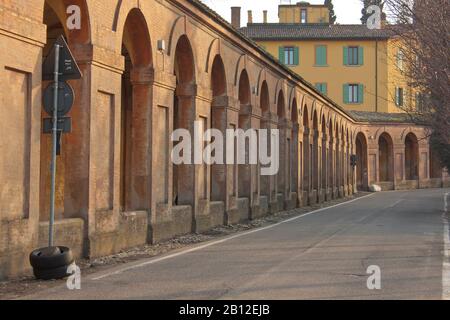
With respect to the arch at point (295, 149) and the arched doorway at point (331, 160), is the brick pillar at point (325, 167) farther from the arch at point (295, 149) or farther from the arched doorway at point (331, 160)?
the arch at point (295, 149)

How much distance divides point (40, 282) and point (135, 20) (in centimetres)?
692

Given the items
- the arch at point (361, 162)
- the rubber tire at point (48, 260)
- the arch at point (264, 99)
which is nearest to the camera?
the rubber tire at point (48, 260)

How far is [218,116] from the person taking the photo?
→ 19531mm

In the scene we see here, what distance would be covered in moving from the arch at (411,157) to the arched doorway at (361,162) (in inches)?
200

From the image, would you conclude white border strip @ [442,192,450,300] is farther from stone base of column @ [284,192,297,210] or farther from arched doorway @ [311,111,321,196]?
arched doorway @ [311,111,321,196]

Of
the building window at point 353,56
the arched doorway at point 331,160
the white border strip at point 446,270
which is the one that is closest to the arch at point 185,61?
the white border strip at point 446,270

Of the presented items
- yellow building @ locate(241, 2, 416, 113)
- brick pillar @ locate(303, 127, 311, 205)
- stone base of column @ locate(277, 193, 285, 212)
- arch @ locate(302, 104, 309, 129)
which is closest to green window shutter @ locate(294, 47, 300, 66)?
yellow building @ locate(241, 2, 416, 113)

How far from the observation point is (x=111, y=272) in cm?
960

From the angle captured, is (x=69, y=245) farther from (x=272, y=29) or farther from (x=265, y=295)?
(x=272, y=29)

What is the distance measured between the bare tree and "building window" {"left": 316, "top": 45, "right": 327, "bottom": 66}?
1709 inches

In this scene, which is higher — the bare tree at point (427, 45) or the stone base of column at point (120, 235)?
the bare tree at point (427, 45)

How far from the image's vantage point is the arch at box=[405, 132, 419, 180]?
6069 centimetres

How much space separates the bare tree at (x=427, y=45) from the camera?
54.4 feet

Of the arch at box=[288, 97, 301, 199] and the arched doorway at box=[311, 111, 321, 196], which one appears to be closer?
the arch at box=[288, 97, 301, 199]
